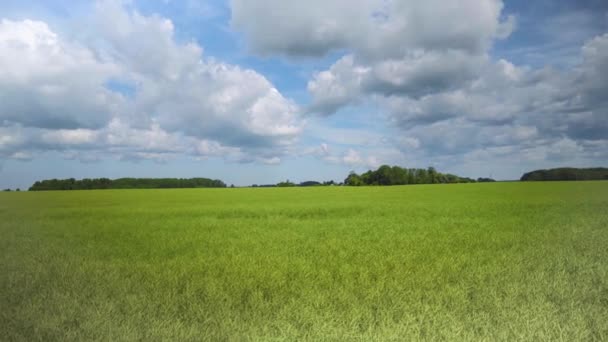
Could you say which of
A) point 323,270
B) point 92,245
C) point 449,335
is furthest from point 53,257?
point 449,335

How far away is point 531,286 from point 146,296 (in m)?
5.17

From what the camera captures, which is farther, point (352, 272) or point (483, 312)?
point (352, 272)

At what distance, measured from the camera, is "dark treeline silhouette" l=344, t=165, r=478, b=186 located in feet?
162

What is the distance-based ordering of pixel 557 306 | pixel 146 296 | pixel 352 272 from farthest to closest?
1. pixel 352 272
2. pixel 146 296
3. pixel 557 306

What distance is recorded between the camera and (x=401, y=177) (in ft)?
163

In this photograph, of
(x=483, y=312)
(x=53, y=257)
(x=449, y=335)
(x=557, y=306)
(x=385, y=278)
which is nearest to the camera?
(x=449, y=335)

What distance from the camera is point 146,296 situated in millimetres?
5402

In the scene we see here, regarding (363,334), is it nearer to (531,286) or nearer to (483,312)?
(483,312)

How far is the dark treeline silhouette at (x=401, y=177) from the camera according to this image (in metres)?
49.5

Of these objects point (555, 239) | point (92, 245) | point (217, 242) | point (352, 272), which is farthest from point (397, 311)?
point (92, 245)

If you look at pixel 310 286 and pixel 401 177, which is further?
pixel 401 177

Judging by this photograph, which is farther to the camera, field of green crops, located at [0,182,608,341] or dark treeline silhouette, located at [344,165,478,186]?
dark treeline silhouette, located at [344,165,478,186]

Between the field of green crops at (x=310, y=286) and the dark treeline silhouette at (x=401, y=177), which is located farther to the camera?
the dark treeline silhouette at (x=401, y=177)

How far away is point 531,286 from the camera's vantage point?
569 centimetres
